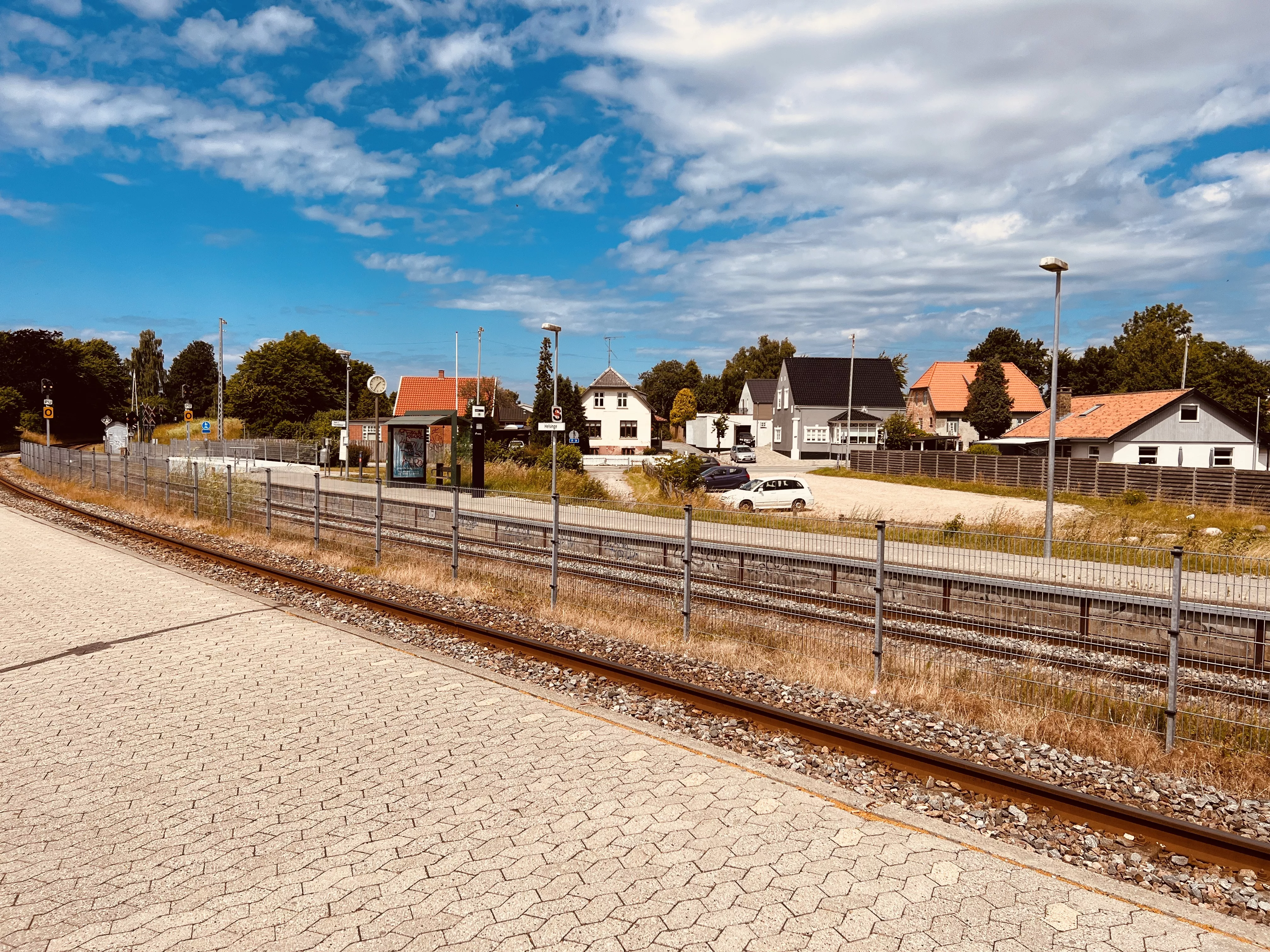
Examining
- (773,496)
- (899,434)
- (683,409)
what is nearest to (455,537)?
(773,496)

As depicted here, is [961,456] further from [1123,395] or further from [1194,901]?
[1194,901]

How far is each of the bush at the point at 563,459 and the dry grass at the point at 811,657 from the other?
67.5ft

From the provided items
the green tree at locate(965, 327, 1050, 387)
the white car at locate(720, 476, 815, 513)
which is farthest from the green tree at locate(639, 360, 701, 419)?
the white car at locate(720, 476, 815, 513)

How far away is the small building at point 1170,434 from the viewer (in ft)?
135

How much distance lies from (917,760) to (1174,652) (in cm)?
215

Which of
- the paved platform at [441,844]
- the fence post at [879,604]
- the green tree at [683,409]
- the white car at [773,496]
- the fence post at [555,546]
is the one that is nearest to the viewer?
the paved platform at [441,844]

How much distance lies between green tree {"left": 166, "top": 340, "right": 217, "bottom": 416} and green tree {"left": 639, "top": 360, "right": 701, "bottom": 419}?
6839 centimetres

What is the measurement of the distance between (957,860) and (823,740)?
6.14ft

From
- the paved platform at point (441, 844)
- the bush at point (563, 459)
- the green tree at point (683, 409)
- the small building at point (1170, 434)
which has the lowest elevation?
the paved platform at point (441, 844)

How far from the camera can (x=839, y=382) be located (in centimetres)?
7331

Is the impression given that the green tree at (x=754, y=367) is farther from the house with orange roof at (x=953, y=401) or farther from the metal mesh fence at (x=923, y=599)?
the metal mesh fence at (x=923, y=599)

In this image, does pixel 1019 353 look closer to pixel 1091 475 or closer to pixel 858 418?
pixel 858 418

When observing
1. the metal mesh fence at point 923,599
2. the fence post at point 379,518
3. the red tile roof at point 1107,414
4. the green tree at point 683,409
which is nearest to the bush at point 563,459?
the fence post at point 379,518

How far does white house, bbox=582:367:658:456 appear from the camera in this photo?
226 feet
